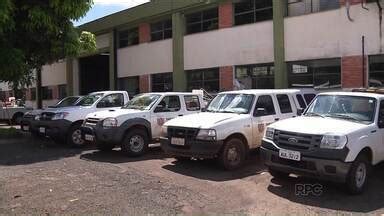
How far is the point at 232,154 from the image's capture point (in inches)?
438

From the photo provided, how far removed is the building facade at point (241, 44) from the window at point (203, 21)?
0.04 meters

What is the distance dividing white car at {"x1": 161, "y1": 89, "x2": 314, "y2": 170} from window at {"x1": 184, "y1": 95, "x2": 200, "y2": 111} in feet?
6.52

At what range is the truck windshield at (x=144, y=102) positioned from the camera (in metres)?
13.9

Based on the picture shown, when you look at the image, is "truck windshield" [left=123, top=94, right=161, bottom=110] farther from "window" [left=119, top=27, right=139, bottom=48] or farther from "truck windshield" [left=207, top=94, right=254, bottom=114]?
"window" [left=119, top=27, right=139, bottom=48]

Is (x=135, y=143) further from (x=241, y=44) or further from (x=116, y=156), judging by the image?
(x=241, y=44)

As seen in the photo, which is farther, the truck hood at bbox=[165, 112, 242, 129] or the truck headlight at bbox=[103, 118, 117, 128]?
the truck headlight at bbox=[103, 118, 117, 128]

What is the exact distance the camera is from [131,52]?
2841cm

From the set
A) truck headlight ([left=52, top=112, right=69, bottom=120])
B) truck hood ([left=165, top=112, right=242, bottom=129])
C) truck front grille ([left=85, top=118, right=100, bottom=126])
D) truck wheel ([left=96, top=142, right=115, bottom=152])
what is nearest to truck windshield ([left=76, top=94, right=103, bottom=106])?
truck headlight ([left=52, top=112, right=69, bottom=120])

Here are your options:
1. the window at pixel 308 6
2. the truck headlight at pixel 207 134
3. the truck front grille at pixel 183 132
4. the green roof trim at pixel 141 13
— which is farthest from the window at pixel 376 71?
the truck front grille at pixel 183 132

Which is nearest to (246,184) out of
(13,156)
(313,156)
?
(313,156)

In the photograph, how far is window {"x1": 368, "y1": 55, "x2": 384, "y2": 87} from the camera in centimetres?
1673

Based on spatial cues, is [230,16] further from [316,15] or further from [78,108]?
[78,108]

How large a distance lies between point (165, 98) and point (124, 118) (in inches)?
57.4

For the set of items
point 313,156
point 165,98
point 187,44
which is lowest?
point 313,156
